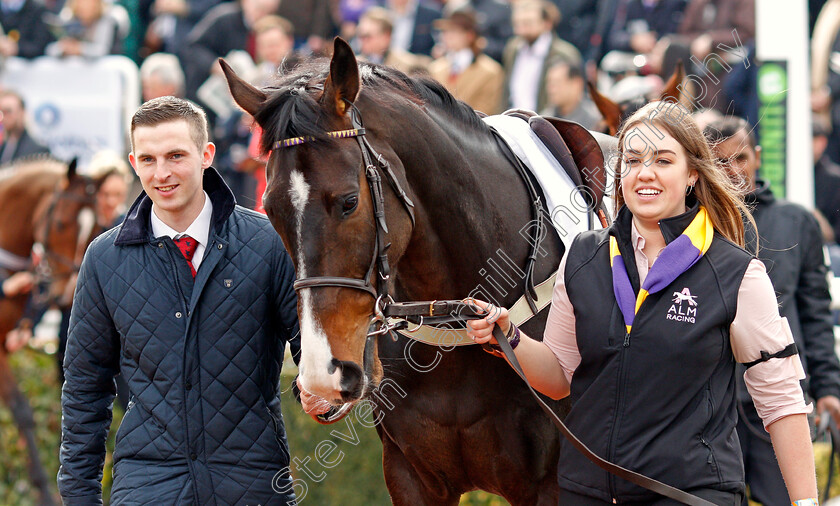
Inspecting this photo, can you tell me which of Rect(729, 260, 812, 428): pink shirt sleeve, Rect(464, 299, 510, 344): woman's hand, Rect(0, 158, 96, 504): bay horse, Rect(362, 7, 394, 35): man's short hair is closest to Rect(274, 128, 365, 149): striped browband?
Rect(464, 299, 510, 344): woman's hand

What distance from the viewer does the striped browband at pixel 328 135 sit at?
2578mm

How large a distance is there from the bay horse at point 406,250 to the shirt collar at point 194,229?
1.24ft

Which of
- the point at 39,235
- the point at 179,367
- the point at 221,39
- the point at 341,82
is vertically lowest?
the point at 39,235

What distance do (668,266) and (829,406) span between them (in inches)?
80.0

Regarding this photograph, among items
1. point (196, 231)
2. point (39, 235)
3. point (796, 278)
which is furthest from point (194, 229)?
point (39, 235)

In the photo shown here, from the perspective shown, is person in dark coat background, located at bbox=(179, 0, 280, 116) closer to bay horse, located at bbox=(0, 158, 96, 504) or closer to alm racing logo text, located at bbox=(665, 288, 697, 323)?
bay horse, located at bbox=(0, 158, 96, 504)

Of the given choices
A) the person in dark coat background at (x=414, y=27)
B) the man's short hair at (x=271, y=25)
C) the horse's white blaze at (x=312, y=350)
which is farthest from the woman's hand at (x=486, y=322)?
the person in dark coat background at (x=414, y=27)

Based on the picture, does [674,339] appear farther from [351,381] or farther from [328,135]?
[328,135]

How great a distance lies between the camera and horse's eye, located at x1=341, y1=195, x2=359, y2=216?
254cm

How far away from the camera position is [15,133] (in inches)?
379

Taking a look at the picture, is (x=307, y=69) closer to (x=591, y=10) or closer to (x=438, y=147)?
(x=438, y=147)

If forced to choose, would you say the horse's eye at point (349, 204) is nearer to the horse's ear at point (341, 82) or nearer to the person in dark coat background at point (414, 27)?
the horse's ear at point (341, 82)

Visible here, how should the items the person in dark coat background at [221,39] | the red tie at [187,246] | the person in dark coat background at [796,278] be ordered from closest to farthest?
the red tie at [187,246] → the person in dark coat background at [796,278] → the person in dark coat background at [221,39]

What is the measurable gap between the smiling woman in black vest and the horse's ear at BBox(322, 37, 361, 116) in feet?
2.22
